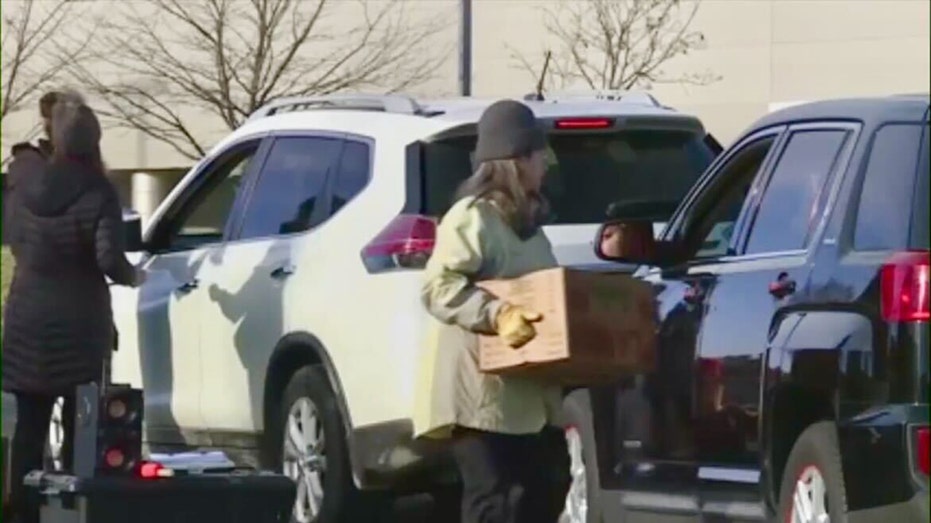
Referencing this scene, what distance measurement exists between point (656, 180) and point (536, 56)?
14.5 m

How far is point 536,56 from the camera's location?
24484 mm

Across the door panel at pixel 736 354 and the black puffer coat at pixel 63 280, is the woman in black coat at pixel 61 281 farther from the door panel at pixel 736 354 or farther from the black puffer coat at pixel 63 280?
the door panel at pixel 736 354

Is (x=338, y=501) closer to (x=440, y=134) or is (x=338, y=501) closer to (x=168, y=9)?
(x=440, y=134)

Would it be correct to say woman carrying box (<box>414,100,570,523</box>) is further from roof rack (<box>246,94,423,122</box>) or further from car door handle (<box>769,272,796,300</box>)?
roof rack (<box>246,94,423,122</box>)

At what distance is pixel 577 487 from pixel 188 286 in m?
2.32

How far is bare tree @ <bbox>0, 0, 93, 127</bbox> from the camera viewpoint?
18359 millimetres

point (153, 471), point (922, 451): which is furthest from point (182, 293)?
point (922, 451)

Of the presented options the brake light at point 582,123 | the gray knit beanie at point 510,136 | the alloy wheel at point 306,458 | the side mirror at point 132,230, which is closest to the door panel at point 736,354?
the gray knit beanie at point 510,136

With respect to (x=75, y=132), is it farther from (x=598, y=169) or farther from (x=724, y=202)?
(x=724, y=202)

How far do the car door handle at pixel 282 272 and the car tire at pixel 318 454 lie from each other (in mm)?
406

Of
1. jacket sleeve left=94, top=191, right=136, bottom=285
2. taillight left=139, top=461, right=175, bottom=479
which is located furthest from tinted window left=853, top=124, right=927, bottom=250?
jacket sleeve left=94, top=191, right=136, bottom=285

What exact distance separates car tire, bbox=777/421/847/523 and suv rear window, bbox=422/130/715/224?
2.22 metres

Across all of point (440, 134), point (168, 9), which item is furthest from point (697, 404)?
point (168, 9)

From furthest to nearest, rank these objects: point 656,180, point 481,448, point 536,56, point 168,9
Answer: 1. point 536,56
2. point 168,9
3. point 656,180
4. point 481,448
